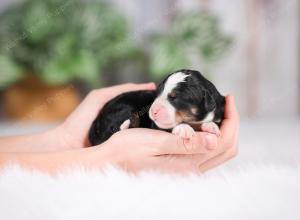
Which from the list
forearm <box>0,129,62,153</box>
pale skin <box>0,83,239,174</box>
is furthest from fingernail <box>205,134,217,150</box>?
forearm <box>0,129,62,153</box>

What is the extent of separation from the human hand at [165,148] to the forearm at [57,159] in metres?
0.02

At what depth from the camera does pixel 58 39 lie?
3.04 metres

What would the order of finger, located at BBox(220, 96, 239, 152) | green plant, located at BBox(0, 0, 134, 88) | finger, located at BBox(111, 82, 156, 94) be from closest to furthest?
finger, located at BBox(220, 96, 239, 152)
finger, located at BBox(111, 82, 156, 94)
green plant, located at BBox(0, 0, 134, 88)

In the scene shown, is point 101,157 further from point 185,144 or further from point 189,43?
point 189,43

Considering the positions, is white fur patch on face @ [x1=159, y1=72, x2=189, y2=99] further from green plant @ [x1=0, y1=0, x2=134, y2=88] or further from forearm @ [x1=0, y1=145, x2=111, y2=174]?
green plant @ [x1=0, y1=0, x2=134, y2=88]

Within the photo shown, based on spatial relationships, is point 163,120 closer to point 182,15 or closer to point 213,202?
point 213,202

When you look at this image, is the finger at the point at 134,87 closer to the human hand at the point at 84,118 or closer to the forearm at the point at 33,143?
the human hand at the point at 84,118

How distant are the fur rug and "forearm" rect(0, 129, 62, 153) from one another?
1.30ft

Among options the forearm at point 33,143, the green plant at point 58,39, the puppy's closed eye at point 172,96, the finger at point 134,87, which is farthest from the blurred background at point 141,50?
the puppy's closed eye at point 172,96

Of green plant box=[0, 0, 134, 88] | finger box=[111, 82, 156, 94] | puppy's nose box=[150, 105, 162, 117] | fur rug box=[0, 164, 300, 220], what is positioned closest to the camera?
fur rug box=[0, 164, 300, 220]

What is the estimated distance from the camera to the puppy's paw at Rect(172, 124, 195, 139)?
1.04 meters

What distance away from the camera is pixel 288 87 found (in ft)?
11.2

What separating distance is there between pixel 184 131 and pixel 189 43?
6.82 ft

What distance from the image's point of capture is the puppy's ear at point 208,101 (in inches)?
42.4
